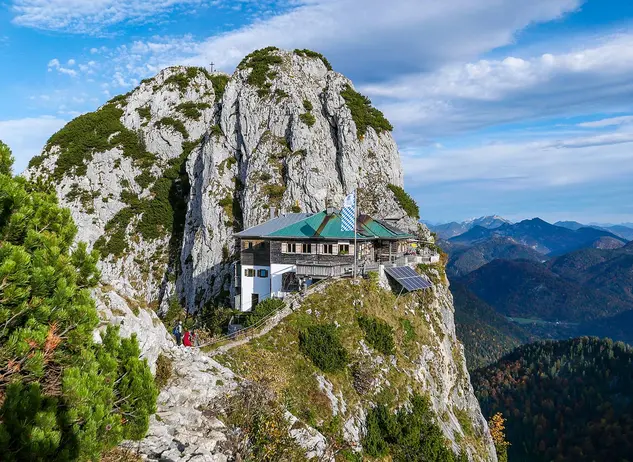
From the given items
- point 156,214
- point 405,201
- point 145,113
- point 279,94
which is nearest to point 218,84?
point 145,113

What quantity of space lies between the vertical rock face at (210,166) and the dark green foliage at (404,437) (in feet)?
111

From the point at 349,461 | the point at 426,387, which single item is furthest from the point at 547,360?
the point at 349,461

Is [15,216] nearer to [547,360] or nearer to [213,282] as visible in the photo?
[213,282]

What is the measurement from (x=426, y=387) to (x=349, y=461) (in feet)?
43.7

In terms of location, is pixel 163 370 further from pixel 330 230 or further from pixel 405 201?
pixel 405 201

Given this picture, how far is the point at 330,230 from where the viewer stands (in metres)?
43.0

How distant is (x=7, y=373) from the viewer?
32.3 feet

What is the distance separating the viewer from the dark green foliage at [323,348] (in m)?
29.4

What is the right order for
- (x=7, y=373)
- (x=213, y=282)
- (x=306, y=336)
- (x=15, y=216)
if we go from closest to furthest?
1. (x=7, y=373)
2. (x=15, y=216)
3. (x=306, y=336)
4. (x=213, y=282)

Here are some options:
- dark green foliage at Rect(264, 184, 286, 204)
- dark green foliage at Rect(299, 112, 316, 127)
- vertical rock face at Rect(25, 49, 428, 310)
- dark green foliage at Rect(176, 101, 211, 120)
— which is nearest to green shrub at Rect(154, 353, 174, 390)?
vertical rock face at Rect(25, 49, 428, 310)

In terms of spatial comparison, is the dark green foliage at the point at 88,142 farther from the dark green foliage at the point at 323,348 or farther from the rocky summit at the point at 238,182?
the dark green foliage at the point at 323,348

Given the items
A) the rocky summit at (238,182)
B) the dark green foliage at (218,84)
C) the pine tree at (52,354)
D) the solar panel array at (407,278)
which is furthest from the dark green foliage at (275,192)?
the pine tree at (52,354)

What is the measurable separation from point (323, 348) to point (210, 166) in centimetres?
4920

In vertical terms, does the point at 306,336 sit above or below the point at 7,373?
below
